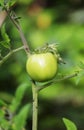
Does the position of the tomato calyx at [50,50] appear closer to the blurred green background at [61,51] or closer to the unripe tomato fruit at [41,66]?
the unripe tomato fruit at [41,66]

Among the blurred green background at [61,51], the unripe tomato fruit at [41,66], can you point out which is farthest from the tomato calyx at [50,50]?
the blurred green background at [61,51]

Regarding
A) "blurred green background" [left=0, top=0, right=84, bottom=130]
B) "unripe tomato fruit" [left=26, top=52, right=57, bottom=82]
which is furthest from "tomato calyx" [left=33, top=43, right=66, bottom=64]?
"blurred green background" [left=0, top=0, right=84, bottom=130]

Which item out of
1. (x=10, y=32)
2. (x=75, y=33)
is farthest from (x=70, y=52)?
(x=10, y=32)

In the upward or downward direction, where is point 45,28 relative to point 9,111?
downward

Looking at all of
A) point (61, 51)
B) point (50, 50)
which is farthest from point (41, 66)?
point (61, 51)

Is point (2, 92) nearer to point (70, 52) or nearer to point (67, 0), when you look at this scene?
point (70, 52)
